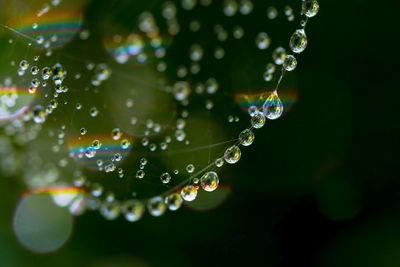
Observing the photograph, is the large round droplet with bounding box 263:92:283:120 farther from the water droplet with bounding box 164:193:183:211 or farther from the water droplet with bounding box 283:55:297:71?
the water droplet with bounding box 164:193:183:211

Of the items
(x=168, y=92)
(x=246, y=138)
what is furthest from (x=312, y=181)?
(x=246, y=138)

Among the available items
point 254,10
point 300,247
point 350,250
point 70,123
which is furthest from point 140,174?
point 350,250

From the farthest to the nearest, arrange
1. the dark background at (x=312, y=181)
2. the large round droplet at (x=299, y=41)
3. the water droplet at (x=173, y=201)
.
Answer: the dark background at (x=312, y=181) < the water droplet at (x=173, y=201) < the large round droplet at (x=299, y=41)

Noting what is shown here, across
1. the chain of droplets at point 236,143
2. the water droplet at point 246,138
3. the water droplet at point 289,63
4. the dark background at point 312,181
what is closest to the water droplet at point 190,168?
the chain of droplets at point 236,143

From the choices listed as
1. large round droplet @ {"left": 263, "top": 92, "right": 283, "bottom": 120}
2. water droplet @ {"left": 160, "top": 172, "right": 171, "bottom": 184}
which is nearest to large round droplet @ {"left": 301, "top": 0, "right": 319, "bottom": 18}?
large round droplet @ {"left": 263, "top": 92, "right": 283, "bottom": 120}

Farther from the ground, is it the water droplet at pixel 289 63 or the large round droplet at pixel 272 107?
the water droplet at pixel 289 63

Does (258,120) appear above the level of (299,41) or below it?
below

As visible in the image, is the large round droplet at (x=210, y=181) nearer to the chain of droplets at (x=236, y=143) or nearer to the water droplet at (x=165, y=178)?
the chain of droplets at (x=236, y=143)

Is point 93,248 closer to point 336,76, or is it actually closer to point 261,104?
point 261,104

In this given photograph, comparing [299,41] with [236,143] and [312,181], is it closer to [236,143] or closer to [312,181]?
[236,143]
